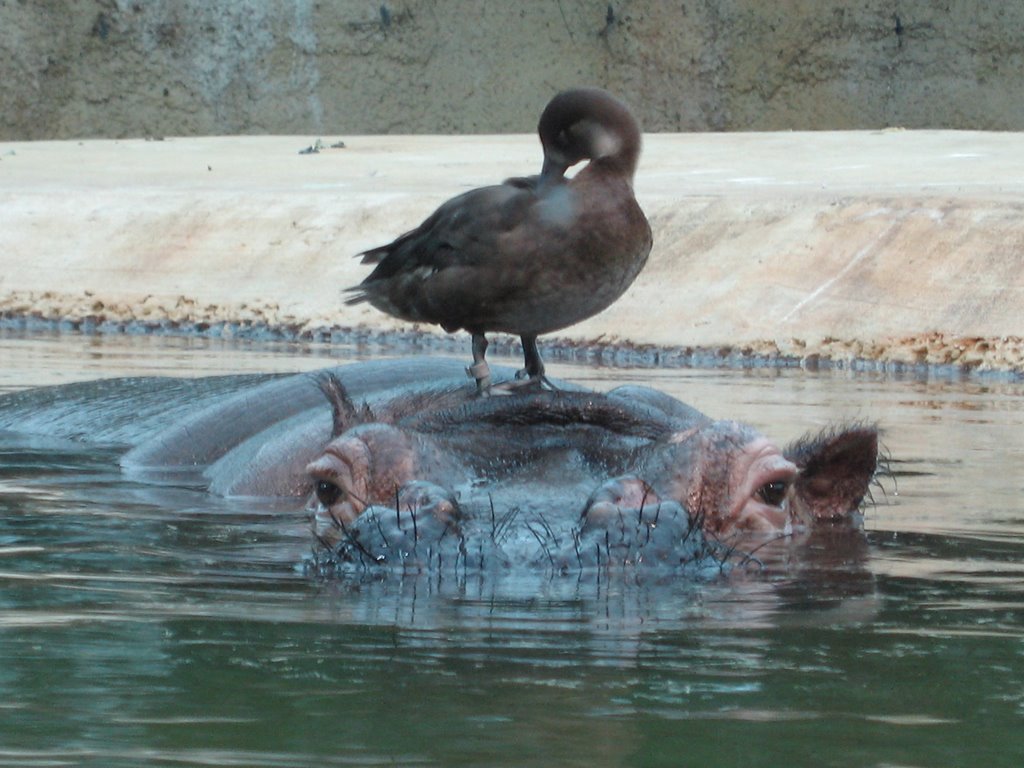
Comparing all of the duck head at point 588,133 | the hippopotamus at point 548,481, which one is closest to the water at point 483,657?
the hippopotamus at point 548,481

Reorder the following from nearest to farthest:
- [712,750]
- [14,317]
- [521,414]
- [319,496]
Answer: [712,750] < [319,496] < [521,414] < [14,317]

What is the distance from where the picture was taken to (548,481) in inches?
154

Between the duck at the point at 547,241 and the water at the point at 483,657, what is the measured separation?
0.66 metres

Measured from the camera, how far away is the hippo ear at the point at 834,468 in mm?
4660

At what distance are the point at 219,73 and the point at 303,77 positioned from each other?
1192 millimetres

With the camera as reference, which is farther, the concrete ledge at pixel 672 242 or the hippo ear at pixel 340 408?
the concrete ledge at pixel 672 242

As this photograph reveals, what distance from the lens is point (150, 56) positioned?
28.1 m

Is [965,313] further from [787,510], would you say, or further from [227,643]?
[227,643]

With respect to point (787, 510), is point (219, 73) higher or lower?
higher

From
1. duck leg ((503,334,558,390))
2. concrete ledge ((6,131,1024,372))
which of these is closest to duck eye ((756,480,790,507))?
duck leg ((503,334,558,390))

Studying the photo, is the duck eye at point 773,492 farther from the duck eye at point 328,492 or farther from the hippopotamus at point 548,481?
the duck eye at point 328,492

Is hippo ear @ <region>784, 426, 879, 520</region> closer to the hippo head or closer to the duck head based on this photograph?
the hippo head

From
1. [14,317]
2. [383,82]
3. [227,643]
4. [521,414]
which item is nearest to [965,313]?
[14,317]

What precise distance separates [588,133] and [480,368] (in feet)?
2.01
